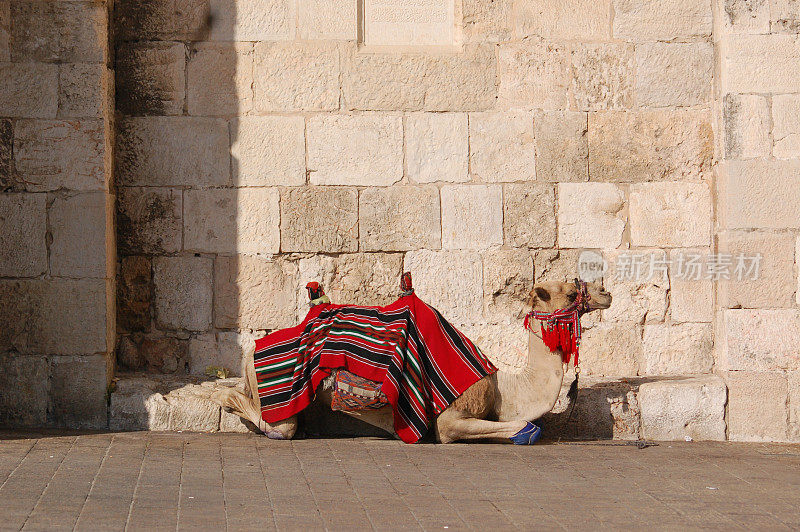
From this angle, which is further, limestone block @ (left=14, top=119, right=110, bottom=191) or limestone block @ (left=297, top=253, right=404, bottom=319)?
limestone block @ (left=297, top=253, right=404, bottom=319)

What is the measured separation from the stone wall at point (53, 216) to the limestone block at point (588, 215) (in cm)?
355

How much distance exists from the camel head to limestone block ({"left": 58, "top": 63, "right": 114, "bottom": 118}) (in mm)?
3451

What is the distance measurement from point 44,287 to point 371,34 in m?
3.23

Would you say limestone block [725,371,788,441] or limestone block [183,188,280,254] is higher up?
limestone block [183,188,280,254]

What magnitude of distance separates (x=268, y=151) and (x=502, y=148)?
6.15 feet

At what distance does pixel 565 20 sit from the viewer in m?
7.80

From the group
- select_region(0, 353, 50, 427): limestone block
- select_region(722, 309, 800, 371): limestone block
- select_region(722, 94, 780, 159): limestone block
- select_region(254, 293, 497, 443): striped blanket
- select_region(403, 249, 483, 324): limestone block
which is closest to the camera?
select_region(254, 293, 497, 443): striped blanket

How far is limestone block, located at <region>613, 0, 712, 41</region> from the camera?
777cm

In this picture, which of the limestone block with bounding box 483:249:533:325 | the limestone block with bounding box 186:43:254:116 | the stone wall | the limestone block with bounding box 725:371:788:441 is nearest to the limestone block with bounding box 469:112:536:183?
the limestone block with bounding box 483:249:533:325

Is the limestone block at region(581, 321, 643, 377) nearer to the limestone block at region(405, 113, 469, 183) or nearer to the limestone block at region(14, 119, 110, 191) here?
the limestone block at region(405, 113, 469, 183)

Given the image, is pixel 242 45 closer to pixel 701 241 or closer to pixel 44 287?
pixel 44 287

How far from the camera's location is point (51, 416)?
7016 millimetres

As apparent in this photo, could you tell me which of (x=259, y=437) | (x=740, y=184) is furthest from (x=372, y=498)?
(x=740, y=184)

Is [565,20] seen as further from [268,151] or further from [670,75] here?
[268,151]
